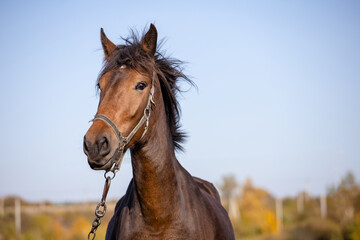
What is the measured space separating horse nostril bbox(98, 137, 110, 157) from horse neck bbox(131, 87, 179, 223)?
0.56 metres

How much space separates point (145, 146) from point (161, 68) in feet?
3.11

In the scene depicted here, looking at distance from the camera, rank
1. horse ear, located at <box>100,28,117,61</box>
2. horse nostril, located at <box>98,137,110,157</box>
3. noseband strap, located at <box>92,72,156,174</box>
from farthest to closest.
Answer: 1. horse ear, located at <box>100,28,117,61</box>
2. noseband strap, located at <box>92,72,156,174</box>
3. horse nostril, located at <box>98,137,110,157</box>

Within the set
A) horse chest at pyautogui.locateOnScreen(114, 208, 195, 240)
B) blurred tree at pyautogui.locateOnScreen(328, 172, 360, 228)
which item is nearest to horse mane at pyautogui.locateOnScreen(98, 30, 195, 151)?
horse chest at pyautogui.locateOnScreen(114, 208, 195, 240)

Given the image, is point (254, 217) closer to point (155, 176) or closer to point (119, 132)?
point (155, 176)

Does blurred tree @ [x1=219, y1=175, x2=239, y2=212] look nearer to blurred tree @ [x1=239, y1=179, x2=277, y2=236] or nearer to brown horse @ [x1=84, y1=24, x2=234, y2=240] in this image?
blurred tree @ [x1=239, y1=179, x2=277, y2=236]

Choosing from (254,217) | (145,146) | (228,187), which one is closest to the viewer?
(145,146)

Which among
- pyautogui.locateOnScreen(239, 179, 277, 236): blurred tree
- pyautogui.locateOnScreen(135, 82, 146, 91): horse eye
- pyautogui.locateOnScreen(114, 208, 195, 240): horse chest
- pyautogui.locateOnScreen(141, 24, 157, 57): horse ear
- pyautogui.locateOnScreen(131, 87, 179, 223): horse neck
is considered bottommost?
pyautogui.locateOnScreen(239, 179, 277, 236): blurred tree

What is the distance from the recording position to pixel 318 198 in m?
51.2

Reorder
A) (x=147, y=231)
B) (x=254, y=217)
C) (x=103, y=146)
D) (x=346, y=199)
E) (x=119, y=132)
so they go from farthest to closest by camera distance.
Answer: (x=254, y=217) → (x=346, y=199) → (x=147, y=231) → (x=119, y=132) → (x=103, y=146)

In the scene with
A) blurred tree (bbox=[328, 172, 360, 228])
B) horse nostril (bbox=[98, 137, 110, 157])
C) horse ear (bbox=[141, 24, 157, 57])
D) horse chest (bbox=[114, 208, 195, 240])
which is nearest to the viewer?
horse nostril (bbox=[98, 137, 110, 157])

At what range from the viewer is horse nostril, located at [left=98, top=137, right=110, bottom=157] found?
3279 millimetres

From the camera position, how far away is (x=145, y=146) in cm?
386

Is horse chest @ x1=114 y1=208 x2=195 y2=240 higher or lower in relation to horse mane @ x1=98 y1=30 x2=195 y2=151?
lower

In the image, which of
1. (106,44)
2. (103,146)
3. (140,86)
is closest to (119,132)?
(103,146)
